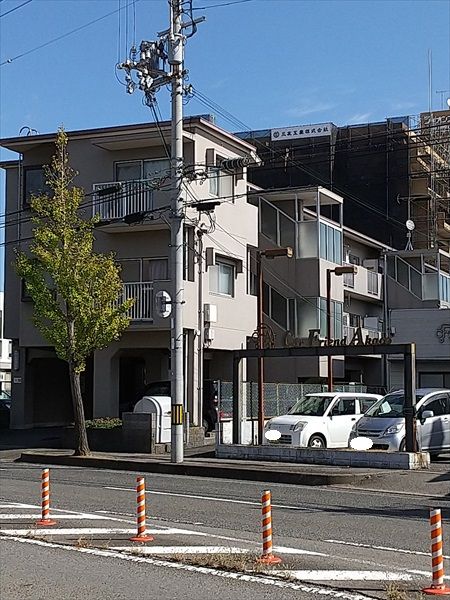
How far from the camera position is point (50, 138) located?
110 ft

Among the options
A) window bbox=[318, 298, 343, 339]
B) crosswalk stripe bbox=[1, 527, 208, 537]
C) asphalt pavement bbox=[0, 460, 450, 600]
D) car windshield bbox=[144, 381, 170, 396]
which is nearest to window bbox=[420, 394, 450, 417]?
asphalt pavement bbox=[0, 460, 450, 600]

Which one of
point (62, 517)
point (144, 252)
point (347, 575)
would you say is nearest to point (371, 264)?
point (144, 252)

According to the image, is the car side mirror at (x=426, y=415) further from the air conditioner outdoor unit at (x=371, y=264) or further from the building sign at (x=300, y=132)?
the building sign at (x=300, y=132)

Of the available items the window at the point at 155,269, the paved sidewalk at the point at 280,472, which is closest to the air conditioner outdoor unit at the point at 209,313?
the window at the point at 155,269

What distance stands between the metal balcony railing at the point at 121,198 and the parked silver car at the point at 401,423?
11.4 metres

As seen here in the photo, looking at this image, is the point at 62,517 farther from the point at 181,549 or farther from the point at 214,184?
the point at 214,184

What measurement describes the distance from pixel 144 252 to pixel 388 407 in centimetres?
1208

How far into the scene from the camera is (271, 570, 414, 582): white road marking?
30.2 ft

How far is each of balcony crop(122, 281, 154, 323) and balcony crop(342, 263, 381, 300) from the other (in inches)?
568

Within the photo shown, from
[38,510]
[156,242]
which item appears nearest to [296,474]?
[38,510]

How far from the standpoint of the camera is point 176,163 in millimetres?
23328

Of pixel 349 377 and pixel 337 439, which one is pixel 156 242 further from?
pixel 349 377

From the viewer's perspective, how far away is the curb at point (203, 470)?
64.5ft

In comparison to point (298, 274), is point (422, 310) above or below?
below
